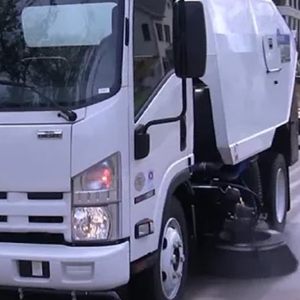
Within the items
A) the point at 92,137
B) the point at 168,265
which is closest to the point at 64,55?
the point at 92,137

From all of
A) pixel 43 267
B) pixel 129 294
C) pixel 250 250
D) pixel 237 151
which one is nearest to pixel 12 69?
pixel 43 267

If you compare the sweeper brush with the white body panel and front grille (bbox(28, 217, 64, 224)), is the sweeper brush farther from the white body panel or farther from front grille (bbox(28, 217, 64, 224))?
front grille (bbox(28, 217, 64, 224))

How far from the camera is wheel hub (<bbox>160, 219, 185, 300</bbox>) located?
5785mm

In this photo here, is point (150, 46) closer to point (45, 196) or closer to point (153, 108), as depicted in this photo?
point (153, 108)

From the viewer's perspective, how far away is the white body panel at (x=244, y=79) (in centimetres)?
671

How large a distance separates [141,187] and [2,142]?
0.94 m

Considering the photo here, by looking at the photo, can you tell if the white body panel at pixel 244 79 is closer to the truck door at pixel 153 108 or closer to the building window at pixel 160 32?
the truck door at pixel 153 108

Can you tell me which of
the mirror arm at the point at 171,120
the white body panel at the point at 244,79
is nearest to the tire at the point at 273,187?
the white body panel at the point at 244,79

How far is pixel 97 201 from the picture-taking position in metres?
4.94

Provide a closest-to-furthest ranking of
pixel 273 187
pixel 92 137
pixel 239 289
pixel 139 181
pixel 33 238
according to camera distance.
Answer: pixel 92 137
pixel 33 238
pixel 139 181
pixel 239 289
pixel 273 187

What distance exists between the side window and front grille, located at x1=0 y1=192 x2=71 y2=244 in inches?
32.3

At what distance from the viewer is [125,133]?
505cm

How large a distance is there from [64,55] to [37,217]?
1.03m

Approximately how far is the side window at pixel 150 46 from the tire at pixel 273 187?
11.0 feet
